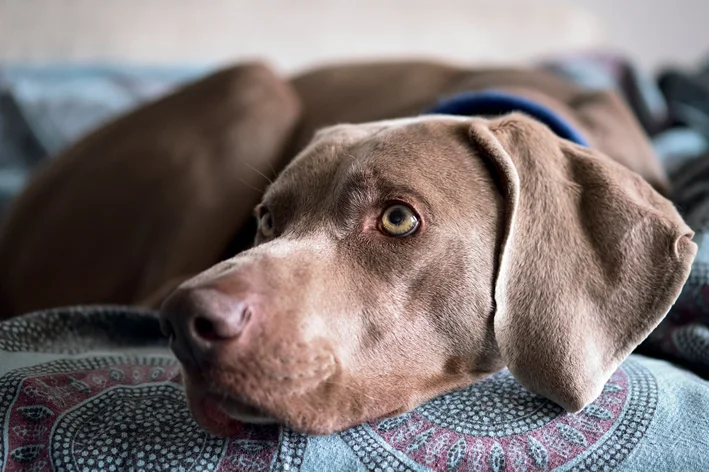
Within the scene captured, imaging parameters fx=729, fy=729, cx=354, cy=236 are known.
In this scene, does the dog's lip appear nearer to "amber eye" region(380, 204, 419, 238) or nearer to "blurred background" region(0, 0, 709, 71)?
"amber eye" region(380, 204, 419, 238)

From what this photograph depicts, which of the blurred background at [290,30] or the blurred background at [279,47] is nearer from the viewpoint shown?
the blurred background at [279,47]

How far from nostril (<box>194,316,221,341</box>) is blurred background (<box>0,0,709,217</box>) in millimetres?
2497

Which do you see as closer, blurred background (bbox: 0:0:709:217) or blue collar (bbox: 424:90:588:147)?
blue collar (bbox: 424:90:588:147)

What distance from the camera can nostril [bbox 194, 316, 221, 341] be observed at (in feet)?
3.79

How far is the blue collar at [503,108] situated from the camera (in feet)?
6.16

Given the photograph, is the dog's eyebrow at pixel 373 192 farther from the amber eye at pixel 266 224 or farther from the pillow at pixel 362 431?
the pillow at pixel 362 431

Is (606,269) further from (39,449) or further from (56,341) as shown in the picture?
(56,341)

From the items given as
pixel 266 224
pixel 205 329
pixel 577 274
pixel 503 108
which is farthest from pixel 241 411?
pixel 503 108

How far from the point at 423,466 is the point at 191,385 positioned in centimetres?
41

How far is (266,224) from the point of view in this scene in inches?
66.2

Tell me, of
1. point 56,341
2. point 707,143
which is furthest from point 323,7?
point 56,341

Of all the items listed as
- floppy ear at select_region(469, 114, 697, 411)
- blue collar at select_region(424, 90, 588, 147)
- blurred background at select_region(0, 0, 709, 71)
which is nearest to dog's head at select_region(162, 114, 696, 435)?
floppy ear at select_region(469, 114, 697, 411)

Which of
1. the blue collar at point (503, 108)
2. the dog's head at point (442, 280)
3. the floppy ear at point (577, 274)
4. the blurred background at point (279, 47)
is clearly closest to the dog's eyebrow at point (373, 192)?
the dog's head at point (442, 280)

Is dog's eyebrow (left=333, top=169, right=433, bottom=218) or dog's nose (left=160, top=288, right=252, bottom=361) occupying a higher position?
dog's eyebrow (left=333, top=169, right=433, bottom=218)
